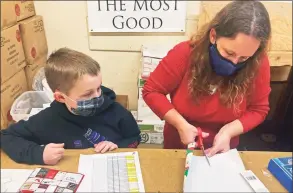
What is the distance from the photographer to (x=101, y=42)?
1669 mm

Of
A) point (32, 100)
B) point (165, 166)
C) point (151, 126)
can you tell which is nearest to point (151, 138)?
point (151, 126)

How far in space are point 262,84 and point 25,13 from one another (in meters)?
1.22

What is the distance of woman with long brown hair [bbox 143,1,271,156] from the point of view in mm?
699

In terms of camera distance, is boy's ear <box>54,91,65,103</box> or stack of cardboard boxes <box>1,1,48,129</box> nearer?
boy's ear <box>54,91,65,103</box>

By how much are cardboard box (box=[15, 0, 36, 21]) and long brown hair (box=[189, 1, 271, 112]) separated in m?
0.98

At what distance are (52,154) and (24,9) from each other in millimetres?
1055

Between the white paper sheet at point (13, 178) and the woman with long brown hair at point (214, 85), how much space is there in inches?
15.1

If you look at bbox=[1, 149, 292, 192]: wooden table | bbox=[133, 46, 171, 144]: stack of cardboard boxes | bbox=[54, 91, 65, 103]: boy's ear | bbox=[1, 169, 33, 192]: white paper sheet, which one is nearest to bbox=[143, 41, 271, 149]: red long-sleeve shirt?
bbox=[1, 149, 292, 192]: wooden table

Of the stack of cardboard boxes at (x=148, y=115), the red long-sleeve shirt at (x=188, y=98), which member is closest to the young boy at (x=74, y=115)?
the red long-sleeve shirt at (x=188, y=98)

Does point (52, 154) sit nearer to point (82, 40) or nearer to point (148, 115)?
point (148, 115)

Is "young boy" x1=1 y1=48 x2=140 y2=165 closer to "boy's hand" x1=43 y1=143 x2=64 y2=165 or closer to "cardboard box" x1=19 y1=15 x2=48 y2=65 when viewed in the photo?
"boy's hand" x1=43 y1=143 x2=64 y2=165

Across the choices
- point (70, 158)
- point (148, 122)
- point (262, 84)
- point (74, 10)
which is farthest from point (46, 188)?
point (74, 10)

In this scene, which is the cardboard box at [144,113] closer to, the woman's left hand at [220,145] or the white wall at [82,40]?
the white wall at [82,40]

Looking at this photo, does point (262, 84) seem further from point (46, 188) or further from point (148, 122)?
point (148, 122)
